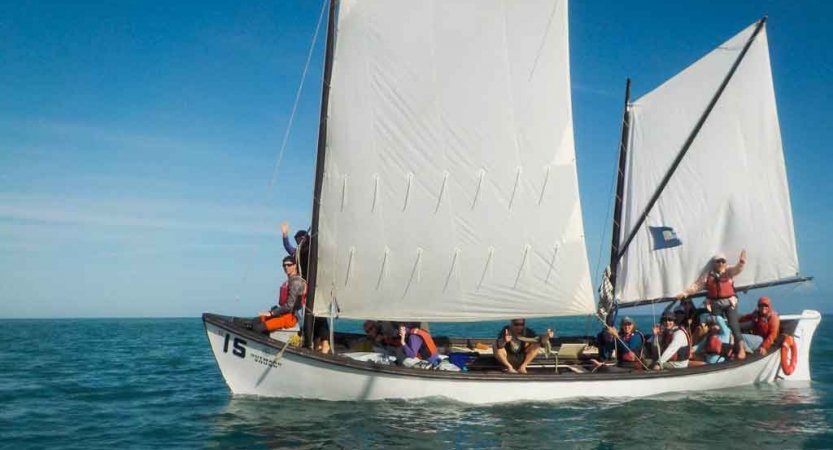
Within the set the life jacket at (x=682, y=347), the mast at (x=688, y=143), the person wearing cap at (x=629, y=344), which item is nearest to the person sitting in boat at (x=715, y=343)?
Result: the life jacket at (x=682, y=347)

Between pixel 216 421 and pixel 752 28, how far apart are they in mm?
18260

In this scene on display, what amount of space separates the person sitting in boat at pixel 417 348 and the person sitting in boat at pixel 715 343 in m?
7.00

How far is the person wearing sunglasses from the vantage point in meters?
14.9

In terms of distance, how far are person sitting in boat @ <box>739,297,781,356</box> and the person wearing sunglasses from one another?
12.2 meters

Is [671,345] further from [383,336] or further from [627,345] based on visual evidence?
[383,336]

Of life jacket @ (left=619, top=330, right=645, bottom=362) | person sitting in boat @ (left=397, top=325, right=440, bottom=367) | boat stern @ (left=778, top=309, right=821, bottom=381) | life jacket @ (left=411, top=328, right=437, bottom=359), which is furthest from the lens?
boat stern @ (left=778, top=309, right=821, bottom=381)

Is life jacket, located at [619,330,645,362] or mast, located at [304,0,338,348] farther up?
mast, located at [304,0,338,348]

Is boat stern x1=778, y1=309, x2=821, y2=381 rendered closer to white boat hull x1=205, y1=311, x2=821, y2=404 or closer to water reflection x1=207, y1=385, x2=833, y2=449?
water reflection x1=207, y1=385, x2=833, y2=449

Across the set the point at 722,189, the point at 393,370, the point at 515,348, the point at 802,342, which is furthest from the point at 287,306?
the point at 802,342

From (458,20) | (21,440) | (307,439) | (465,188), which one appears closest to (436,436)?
(307,439)

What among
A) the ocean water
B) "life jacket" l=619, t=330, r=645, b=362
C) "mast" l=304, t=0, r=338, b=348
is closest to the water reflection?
the ocean water

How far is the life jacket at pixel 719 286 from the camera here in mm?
17812

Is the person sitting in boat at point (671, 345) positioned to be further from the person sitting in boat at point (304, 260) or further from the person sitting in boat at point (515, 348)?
the person sitting in boat at point (304, 260)

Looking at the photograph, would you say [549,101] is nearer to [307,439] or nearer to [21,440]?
[307,439]
